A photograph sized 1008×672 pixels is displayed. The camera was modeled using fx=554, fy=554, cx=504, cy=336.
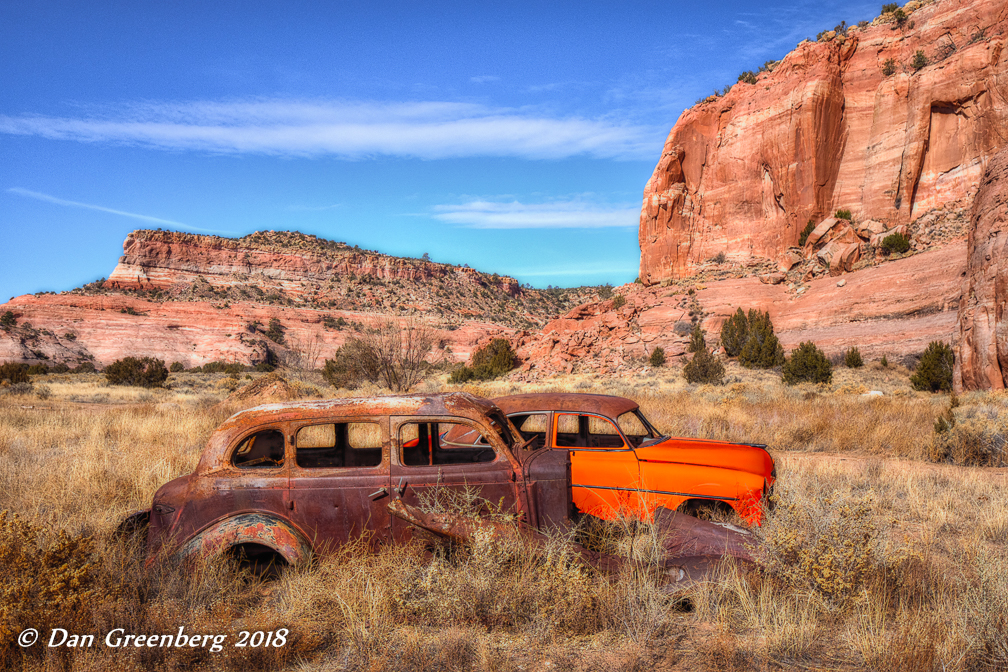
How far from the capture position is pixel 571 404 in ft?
20.8

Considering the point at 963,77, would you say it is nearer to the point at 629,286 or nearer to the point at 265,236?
the point at 629,286

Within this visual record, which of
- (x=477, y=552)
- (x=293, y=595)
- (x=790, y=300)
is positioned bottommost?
(x=293, y=595)

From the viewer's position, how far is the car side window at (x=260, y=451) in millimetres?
4609

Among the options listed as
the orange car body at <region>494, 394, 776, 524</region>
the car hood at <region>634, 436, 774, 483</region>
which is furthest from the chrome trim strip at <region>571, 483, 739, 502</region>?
the car hood at <region>634, 436, 774, 483</region>

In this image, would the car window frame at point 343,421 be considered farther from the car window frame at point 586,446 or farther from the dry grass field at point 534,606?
the car window frame at point 586,446

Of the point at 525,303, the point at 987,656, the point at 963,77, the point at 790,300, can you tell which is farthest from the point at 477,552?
the point at 525,303

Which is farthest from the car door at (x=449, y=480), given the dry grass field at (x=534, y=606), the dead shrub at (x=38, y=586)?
the dead shrub at (x=38, y=586)

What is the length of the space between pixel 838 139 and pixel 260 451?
183 feet

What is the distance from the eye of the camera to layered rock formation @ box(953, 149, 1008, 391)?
14617 millimetres

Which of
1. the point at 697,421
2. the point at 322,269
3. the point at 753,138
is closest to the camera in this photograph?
the point at 697,421

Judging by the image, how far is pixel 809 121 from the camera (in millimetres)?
47125

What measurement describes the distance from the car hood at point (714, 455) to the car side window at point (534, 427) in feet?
3.90

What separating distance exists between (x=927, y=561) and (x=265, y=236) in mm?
97564

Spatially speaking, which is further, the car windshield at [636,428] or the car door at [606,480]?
the car windshield at [636,428]
